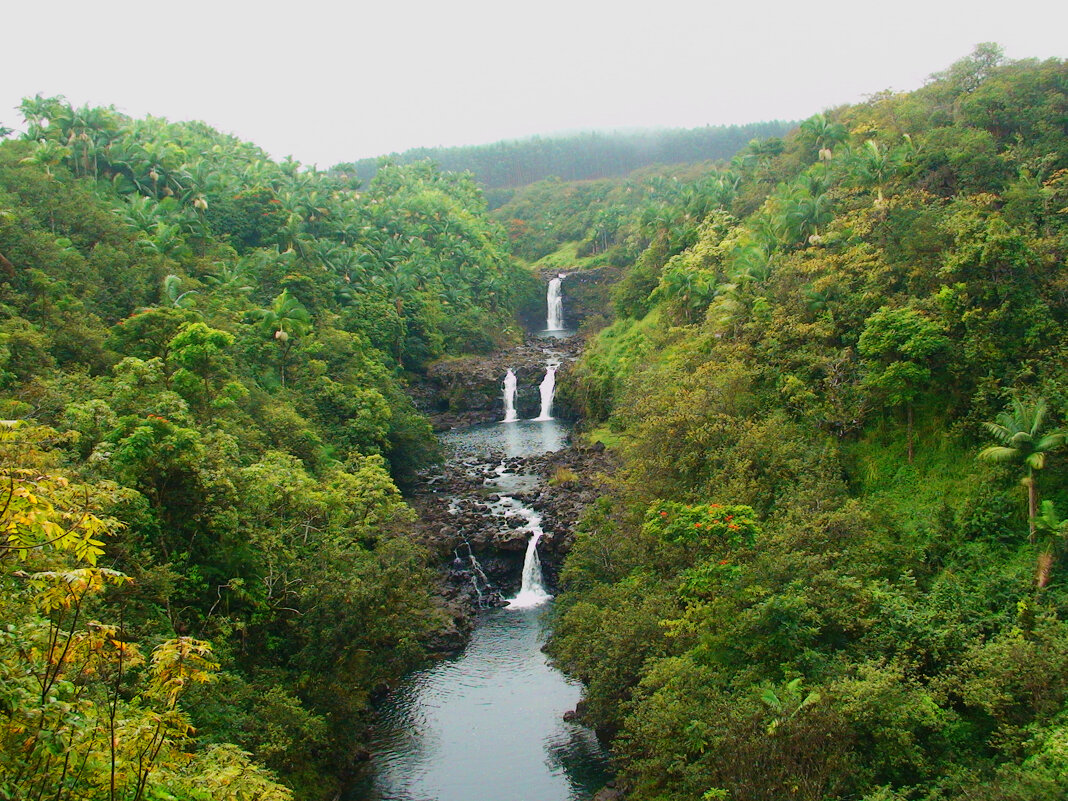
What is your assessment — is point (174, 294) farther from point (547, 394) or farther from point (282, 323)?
point (547, 394)

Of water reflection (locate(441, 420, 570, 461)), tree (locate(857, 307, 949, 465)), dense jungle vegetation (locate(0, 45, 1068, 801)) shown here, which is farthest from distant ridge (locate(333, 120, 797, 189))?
tree (locate(857, 307, 949, 465))

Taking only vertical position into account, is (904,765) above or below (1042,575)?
below

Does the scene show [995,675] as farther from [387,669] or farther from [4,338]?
[4,338]

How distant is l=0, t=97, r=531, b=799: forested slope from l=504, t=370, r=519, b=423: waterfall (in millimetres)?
8362

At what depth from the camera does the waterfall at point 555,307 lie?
83.0 m

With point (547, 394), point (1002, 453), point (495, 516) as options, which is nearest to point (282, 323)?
point (495, 516)

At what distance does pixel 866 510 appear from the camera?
1912 cm

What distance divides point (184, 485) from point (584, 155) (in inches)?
5945

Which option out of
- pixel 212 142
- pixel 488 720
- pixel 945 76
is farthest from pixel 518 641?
pixel 212 142

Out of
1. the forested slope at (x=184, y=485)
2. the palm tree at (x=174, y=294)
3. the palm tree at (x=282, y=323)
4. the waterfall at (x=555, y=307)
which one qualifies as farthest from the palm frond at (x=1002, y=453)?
the waterfall at (x=555, y=307)

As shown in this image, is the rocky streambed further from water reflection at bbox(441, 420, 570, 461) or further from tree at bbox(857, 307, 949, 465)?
tree at bbox(857, 307, 949, 465)

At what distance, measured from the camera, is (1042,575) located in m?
15.5

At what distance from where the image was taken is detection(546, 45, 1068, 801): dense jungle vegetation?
43.4 feet

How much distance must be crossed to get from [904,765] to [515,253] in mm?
98221
